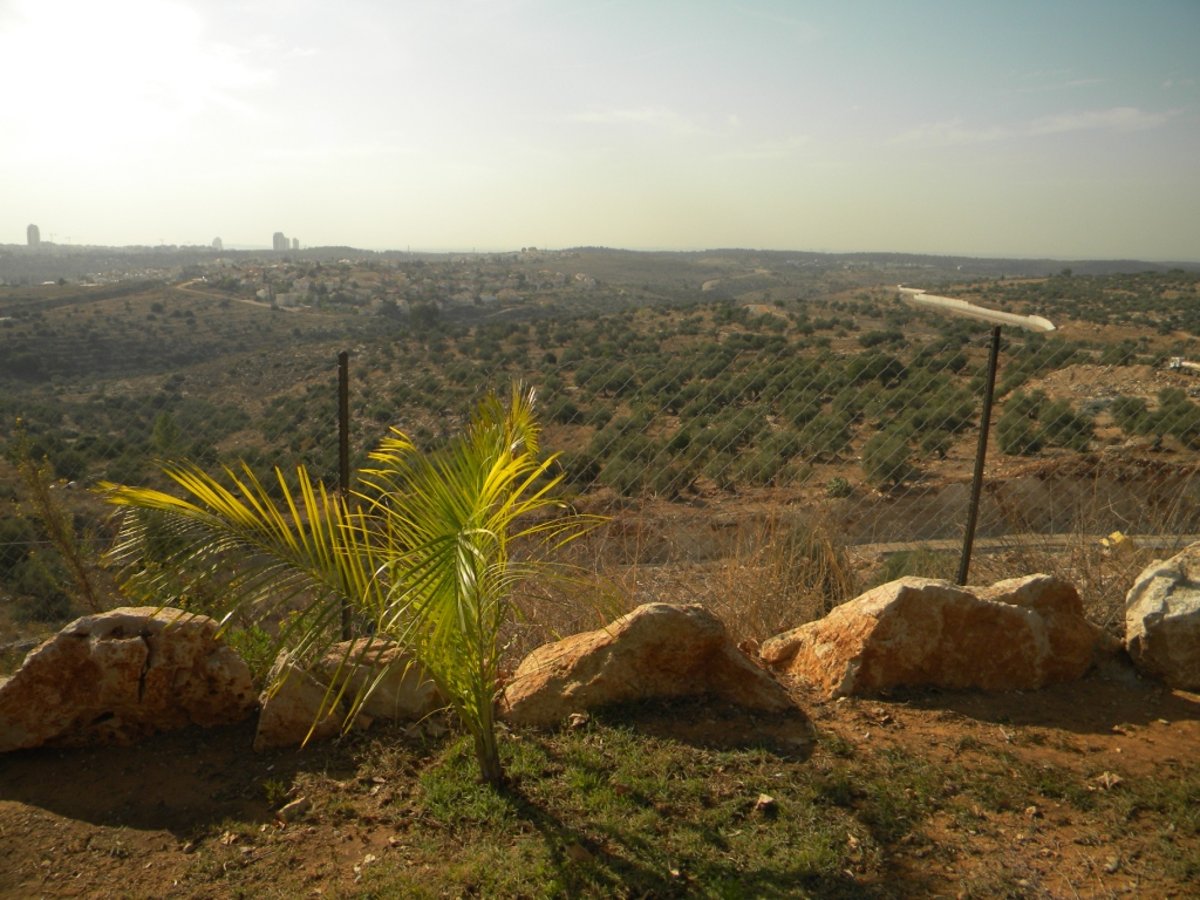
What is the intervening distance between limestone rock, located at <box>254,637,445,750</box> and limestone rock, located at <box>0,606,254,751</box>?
23 centimetres

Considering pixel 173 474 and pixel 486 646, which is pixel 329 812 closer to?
pixel 486 646

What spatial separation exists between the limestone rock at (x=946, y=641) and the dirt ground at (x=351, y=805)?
0.10 meters

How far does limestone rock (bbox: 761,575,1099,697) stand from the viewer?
387cm

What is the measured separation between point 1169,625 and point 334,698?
12.6ft

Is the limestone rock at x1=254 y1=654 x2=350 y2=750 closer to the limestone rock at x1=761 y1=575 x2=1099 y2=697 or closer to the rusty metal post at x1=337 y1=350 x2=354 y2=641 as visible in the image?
the rusty metal post at x1=337 y1=350 x2=354 y2=641

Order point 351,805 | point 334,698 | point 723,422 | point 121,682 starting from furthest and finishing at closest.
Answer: point 723,422 → point 334,698 → point 121,682 → point 351,805

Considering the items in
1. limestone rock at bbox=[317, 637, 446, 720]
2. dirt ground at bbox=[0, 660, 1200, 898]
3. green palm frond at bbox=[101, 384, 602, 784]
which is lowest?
dirt ground at bbox=[0, 660, 1200, 898]

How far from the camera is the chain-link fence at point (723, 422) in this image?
566 cm

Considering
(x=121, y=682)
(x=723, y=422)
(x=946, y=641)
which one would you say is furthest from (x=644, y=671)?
(x=723, y=422)

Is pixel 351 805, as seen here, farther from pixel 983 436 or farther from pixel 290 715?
pixel 983 436

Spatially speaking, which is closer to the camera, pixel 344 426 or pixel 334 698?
pixel 334 698

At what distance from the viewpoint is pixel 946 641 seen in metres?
3.93

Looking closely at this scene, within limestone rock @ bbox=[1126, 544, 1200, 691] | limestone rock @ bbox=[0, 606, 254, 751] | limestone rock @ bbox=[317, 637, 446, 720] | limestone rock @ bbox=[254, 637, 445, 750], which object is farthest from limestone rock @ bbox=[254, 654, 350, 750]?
limestone rock @ bbox=[1126, 544, 1200, 691]

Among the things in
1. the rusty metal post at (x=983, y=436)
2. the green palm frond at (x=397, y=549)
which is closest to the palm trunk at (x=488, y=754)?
the green palm frond at (x=397, y=549)
